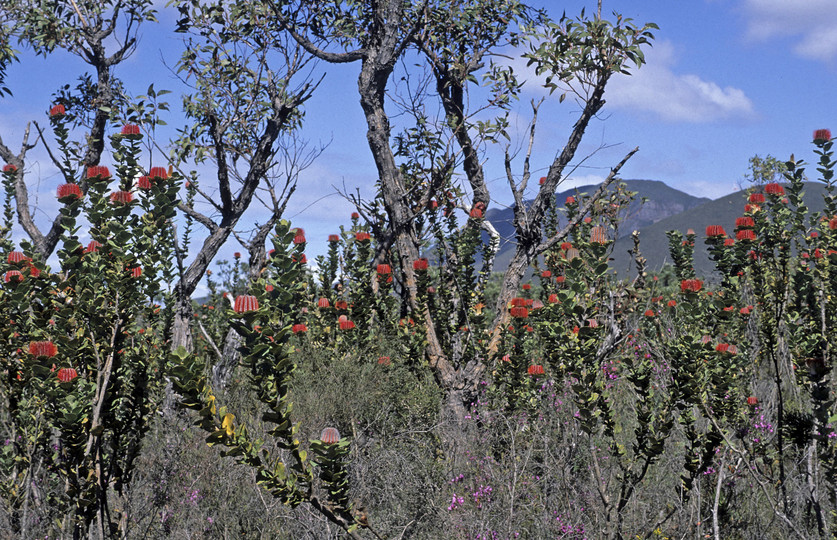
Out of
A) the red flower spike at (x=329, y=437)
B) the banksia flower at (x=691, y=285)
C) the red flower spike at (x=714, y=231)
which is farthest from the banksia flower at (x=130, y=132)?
the red flower spike at (x=714, y=231)

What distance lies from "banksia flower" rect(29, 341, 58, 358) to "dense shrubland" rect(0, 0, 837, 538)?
19mm

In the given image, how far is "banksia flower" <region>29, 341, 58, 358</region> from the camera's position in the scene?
8.84 ft

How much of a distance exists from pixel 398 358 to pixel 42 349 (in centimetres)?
402

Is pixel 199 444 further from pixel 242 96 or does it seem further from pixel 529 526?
pixel 242 96

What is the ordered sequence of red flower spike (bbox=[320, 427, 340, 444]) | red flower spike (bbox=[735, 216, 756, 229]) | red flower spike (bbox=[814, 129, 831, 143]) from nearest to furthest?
red flower spike (bbox=[320, 427, 340, 444])
red flower spike (bbox=[735, 216, 756, 229])
red flower spike (bbox=[814, 129, 831, 143])

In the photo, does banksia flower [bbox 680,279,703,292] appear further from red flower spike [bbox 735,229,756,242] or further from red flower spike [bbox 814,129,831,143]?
red flower spike [bbox 814,129,831,143]

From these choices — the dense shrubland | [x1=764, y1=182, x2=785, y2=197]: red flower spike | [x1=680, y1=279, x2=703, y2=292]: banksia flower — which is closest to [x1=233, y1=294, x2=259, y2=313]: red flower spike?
the dense shrubland

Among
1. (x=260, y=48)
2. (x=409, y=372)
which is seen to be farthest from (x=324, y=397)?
(x=260, y=48)

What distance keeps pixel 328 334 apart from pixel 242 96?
347 cm

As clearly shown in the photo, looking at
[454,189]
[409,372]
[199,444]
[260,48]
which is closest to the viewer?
[199,444]

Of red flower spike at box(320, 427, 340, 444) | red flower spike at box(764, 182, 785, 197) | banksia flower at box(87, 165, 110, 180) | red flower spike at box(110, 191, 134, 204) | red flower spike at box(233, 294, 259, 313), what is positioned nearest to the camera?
red flower spike at box(233, 294, 259, 313)

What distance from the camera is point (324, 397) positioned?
545 centimetres

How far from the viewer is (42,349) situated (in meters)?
2.71

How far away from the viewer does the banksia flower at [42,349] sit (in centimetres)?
270
